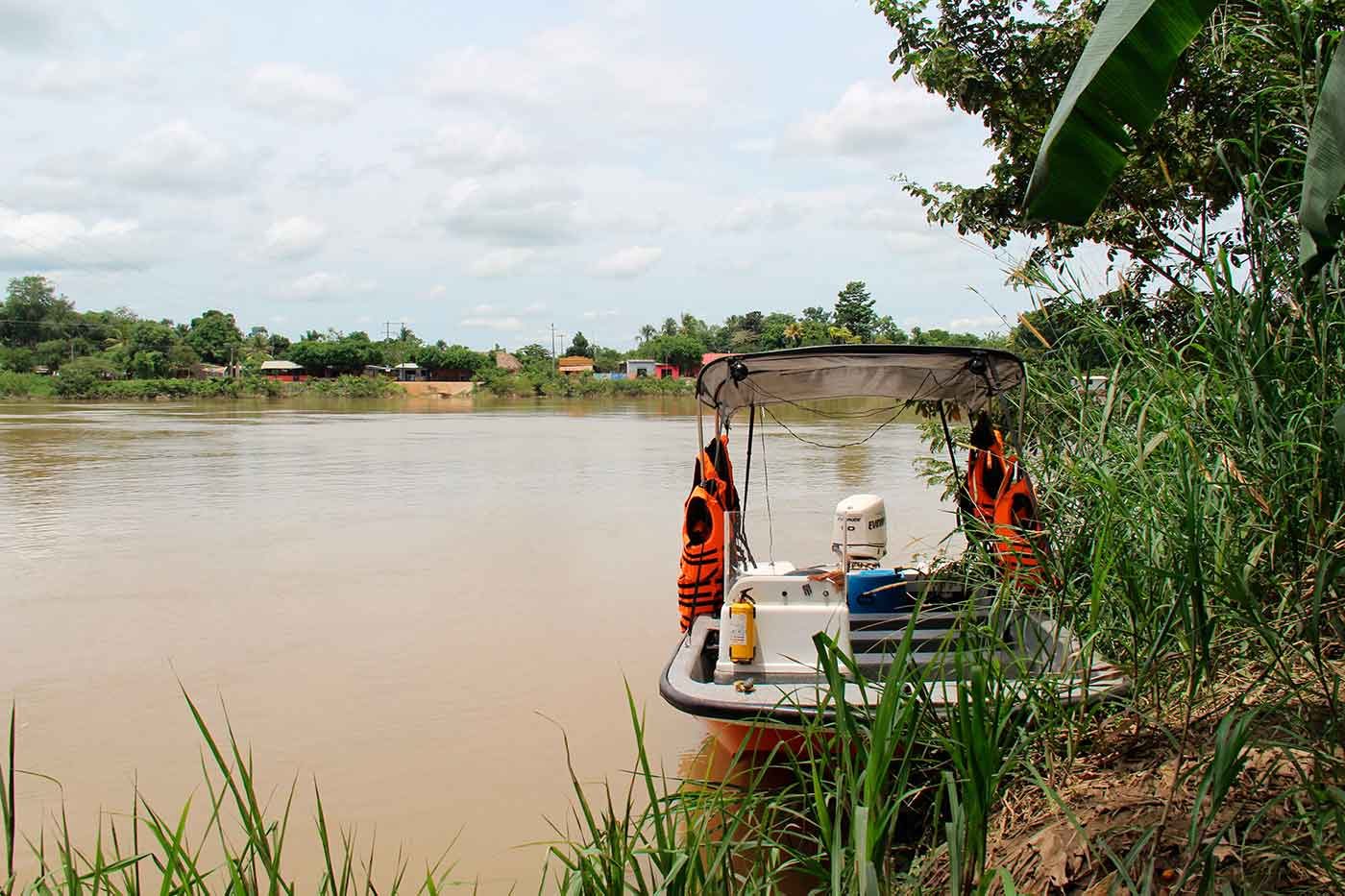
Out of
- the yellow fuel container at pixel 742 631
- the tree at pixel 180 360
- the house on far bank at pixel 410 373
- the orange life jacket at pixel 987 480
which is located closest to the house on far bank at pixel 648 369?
the house on far bank at pixel 410 373

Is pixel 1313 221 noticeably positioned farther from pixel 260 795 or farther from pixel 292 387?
→ pixel 292 387

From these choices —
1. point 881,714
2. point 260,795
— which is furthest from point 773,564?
point 881,714

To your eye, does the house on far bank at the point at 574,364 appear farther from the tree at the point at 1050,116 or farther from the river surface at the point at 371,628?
the tree at the point at 1050,116

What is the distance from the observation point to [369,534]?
11727 millimetres

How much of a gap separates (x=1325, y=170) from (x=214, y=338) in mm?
80977

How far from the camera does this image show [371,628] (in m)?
7.80

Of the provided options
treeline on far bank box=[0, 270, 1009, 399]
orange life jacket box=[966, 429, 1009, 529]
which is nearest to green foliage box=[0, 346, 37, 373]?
treeline on far bank box=[0, 270, 1009, 399]

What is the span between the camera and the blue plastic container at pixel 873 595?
523cm

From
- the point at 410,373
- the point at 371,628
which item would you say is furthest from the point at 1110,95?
the point at 410,373

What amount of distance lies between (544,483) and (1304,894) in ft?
49.8

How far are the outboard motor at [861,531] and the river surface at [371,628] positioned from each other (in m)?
0.38

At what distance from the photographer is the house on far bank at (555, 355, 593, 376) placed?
80.3 m

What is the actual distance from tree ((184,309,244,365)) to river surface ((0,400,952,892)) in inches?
2332

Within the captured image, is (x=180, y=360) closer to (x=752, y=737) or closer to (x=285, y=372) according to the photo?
(x=285, y=372)
